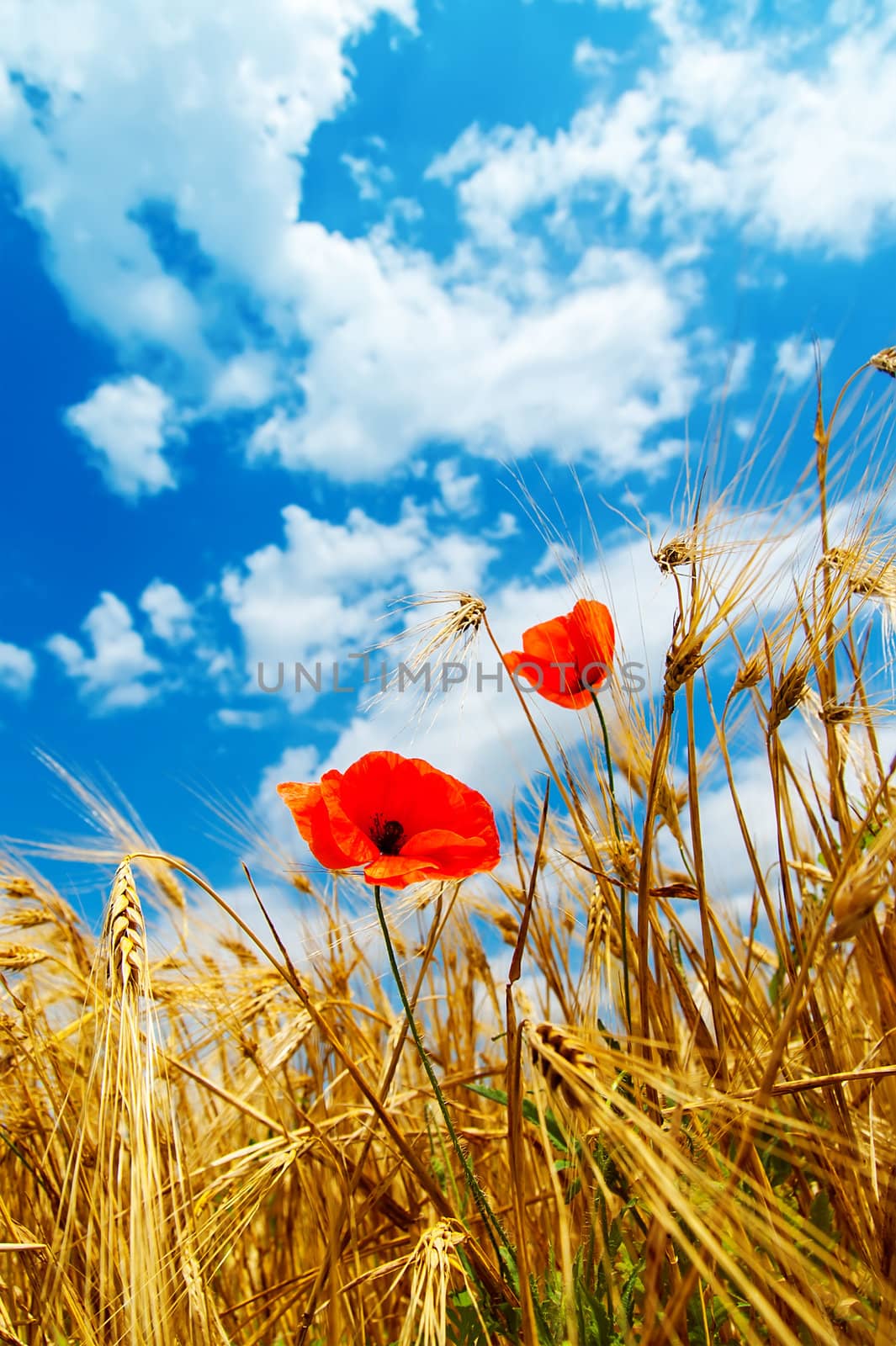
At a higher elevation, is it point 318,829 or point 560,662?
point 560,662

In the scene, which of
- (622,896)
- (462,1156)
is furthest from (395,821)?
(462,1156)

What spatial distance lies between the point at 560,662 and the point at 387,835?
365mm

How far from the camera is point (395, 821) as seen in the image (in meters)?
1.05

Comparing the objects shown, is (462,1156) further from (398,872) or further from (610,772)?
(610,772)

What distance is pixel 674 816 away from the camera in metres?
1.13

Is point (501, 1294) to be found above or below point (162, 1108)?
below

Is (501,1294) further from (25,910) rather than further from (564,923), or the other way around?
(25,910)

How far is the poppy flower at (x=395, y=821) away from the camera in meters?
0.90

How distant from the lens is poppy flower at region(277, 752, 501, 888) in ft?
2.95

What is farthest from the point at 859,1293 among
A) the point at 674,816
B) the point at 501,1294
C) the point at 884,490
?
the point at 884,490

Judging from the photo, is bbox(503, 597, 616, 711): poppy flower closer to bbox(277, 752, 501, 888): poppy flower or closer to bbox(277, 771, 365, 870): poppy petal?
bbox(277, 752, 501, 888): poppy flower

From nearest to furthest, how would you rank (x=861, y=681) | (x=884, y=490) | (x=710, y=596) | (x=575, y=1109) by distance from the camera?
(x=575, y=1109) < (x=710, y=596) < (x=884, y=490) < (x=861, y=681)

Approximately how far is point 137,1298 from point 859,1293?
74 cm

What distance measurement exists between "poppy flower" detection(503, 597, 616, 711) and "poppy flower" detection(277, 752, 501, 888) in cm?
24
